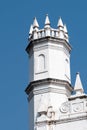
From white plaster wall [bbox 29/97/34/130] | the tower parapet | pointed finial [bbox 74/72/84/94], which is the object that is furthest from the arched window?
pointed finial [bbox 74/72/84/94]

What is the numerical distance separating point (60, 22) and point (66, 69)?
4691 mm

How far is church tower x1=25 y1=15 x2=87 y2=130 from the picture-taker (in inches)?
1891

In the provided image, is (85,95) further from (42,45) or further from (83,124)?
(42,45)

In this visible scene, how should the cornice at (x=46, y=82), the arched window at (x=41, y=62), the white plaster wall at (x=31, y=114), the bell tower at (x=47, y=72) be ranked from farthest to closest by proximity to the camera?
1. the arched window at (x=41, y=62)
2. the cornice at (x=46, y=82)
3. the white plaster wall at (x=31, y=114)
4. the bell tower at (x=47, y=72)

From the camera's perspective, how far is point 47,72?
5162 centimetres

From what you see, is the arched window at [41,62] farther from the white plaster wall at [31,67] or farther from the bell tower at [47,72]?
the white plaster wall at [31,67]

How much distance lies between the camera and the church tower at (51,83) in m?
48.0

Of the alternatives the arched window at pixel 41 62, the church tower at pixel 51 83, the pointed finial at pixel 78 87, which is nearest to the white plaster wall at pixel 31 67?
the church tower at pixel 51 83

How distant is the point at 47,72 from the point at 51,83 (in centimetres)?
120

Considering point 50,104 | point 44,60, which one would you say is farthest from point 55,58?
point 50,104

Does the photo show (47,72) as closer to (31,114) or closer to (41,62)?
(41,62)

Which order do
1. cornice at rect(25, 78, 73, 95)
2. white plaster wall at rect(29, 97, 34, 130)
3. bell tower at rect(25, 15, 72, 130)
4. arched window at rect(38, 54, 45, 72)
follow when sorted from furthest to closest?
arched window at rect(38, 54, 45, 72) → cornice at rect(25, 78, 73, 95) → white plaster wall at rect(29, 97, 34, 130) → bell tower at rect(25, 15, 72, 130)

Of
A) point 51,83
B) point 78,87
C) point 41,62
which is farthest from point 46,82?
point 78,87

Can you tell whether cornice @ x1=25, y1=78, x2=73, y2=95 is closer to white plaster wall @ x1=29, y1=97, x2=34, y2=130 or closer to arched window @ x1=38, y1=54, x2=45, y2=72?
white plaster wall @ x1=29, y1=97, x2=34, y2=130
